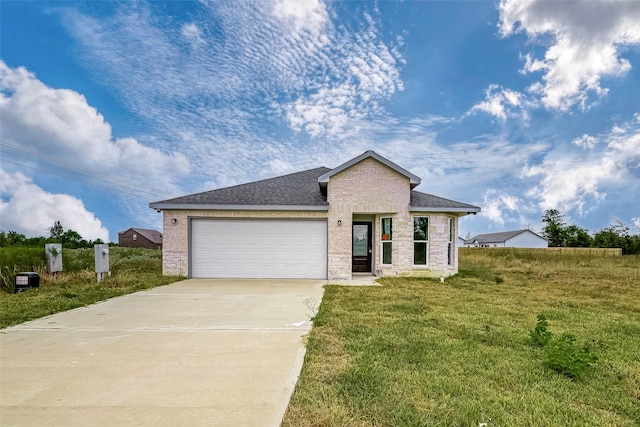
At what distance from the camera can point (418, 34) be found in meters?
13.0

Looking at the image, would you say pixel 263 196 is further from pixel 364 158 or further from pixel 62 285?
pixel 62 285

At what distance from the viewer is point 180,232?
12.3 metres

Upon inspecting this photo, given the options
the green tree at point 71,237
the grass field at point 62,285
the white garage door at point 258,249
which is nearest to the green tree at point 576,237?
the white garage door at point 258,249

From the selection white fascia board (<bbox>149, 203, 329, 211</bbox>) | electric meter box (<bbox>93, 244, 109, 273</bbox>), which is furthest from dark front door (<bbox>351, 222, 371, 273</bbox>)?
electric meter box (<bbox>93, 244, 109, 273</bbox>)

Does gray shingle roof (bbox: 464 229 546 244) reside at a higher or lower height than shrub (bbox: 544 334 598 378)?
lower

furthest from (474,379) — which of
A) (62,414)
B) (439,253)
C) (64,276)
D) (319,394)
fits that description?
(64,276)

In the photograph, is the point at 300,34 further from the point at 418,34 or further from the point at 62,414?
the point at 62,414

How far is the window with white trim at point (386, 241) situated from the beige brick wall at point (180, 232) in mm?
2330

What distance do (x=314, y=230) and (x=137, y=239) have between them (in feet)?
143

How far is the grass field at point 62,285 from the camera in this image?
686 cm

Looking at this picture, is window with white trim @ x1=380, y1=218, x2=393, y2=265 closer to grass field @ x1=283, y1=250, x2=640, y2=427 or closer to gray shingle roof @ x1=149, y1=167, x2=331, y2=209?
gray shingle roof @ x1=149, y1=167, x2=331, y2=209

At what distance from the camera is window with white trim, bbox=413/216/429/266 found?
12.4 m

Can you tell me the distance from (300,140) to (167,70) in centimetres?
A: 678

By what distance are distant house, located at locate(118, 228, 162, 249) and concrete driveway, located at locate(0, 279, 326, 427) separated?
44762 millimetres
